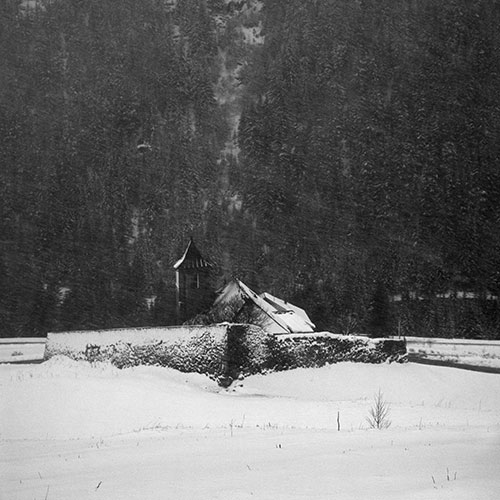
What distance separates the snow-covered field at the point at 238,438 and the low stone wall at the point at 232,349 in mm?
867

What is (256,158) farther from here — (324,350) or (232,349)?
(232,349)

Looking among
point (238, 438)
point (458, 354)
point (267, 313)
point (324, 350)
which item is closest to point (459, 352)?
point (458, 354)

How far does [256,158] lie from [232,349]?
101240 mm

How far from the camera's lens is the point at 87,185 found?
126m

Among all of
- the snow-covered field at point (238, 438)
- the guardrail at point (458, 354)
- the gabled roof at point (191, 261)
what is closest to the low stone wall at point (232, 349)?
the snow-covered field at point (238, 438)

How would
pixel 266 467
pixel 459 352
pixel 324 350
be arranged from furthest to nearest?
1. pixel 459 352
2. pixel 324 350
3. pixel 266 467

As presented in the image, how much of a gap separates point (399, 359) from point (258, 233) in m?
78.9

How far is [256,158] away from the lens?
131m

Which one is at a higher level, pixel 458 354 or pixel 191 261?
pixel 191 261

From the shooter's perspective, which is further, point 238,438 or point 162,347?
point 162,347

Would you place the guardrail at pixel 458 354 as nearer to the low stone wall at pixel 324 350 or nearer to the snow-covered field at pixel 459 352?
the snow-covered field at pixel 459 352

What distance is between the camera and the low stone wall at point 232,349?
32.0 m

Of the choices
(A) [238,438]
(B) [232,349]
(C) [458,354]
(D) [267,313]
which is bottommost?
(C) [458,354]

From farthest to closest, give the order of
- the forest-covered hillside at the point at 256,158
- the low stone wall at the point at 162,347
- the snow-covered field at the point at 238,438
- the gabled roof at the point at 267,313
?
the forest-covered hillside at the point at 256,158, the gabled roof at the point at 267,313, the low stone wall at the point at 162,347, the snow-covered field at the point at 238,438
